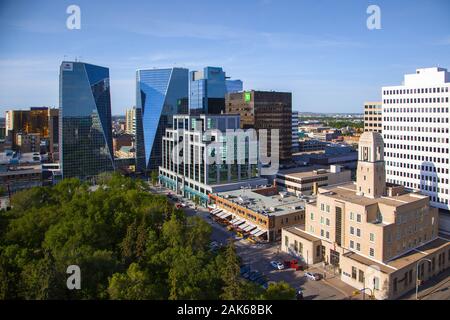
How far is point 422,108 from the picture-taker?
36.2 metres

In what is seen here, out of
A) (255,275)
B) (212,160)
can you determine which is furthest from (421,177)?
(212,160)

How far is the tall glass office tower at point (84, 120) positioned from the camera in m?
58.0

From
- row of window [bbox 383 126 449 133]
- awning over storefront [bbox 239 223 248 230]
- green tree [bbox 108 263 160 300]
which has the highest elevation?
row of window [bbox 383 126 449 133]

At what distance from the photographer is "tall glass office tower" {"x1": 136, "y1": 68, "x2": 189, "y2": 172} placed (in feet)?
229

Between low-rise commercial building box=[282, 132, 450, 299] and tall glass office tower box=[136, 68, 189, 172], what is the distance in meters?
44.8

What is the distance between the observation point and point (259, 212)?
112 feet

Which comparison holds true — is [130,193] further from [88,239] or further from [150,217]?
[88,239]

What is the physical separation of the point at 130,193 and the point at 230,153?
1698 cm

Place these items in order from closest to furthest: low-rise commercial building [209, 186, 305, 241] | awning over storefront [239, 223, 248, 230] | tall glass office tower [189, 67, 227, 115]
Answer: low-rise commercial building [209, 186, 305, 241] < awning over storefront [239, 223, 248, 230] < tall glass office tower [189, 67, 227, 115]

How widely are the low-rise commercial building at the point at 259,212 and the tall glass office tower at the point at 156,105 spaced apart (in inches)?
1221

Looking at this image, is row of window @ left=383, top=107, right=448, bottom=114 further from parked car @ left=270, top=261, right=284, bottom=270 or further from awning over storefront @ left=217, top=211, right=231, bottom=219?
parked car @ left=270, top=261, right=284, bottom=270

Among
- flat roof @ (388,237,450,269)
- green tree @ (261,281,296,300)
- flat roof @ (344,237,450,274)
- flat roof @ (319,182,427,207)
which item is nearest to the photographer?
green tree @ (261,281,296,300)

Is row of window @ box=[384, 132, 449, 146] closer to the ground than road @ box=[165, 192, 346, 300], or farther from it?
farther from it
